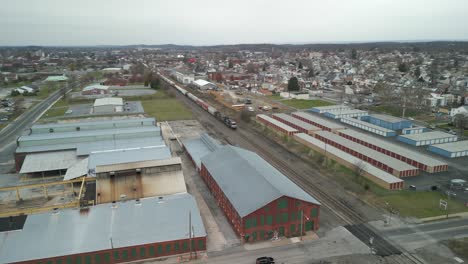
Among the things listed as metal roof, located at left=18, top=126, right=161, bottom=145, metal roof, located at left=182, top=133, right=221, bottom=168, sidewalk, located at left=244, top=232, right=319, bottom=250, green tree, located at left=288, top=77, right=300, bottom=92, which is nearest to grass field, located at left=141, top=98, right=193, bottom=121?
metal roof, located at left=18, top=126, right=161, bottom=145

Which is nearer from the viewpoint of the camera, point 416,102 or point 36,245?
point 36,245

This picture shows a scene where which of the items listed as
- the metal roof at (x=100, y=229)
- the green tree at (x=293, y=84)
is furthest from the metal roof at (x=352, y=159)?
the green tree at (x=293, y=84)

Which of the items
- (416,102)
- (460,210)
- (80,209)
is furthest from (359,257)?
(416,102)

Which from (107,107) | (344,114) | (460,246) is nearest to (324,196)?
(460,246)

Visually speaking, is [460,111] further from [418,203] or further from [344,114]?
[418,203]

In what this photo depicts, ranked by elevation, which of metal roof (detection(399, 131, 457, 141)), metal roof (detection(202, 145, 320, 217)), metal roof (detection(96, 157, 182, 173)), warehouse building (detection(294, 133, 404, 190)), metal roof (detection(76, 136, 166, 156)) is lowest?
warehouse building (detection(294, 133, 404, 190))

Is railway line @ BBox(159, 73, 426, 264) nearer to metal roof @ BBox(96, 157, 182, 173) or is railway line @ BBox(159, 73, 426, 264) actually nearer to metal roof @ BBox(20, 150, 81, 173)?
metal roof @ BBox(96, 157, 182, 173)

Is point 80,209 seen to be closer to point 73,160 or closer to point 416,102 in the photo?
point 73,160
